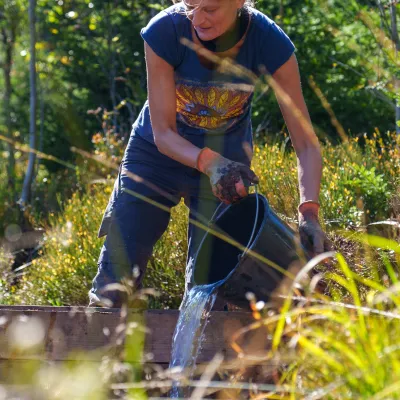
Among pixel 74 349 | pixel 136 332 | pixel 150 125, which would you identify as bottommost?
pixel 74 349

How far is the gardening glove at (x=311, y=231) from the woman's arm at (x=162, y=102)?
1.78 feet

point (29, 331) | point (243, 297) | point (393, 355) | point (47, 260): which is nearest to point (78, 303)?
point (47, 260)

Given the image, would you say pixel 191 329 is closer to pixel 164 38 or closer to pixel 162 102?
pixel 162 102

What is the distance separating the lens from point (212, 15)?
10.2 feet

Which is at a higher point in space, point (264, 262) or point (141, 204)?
point (141, 204)

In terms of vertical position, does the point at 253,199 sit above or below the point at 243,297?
above

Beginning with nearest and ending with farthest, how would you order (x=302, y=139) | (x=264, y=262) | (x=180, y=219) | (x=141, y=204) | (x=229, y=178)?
(x=229, y=178)
(x=264, y=262)
(x=302, y=139)
(x=141, y=204)
(x=180, y=219)

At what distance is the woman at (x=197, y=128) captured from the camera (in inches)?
124

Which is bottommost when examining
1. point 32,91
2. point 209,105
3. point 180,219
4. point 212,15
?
point 180,219

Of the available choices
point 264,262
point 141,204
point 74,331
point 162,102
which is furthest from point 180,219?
point 264,262

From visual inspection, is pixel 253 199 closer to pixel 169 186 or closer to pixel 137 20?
pixel 169 186

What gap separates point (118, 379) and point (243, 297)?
596mm

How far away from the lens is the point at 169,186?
3.56 meters

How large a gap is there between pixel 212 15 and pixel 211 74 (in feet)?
1.15
